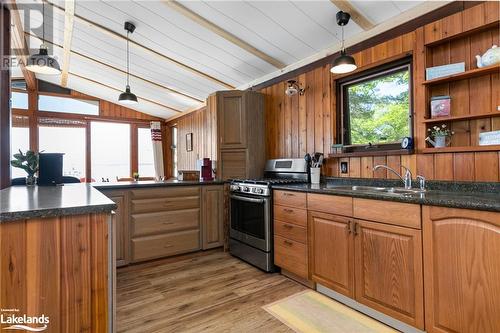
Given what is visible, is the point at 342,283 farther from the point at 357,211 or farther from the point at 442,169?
the point at 442,169

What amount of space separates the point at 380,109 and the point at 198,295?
243cm

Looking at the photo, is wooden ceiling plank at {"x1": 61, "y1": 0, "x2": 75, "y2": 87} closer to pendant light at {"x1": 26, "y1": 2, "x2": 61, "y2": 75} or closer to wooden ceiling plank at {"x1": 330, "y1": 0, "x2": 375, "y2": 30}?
pendant light at {"x1": 26, "y1": 2, "x2": 61, "y2": 75}

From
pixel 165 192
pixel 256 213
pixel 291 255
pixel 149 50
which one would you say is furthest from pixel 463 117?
pixel 149 50

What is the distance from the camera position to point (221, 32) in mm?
3014

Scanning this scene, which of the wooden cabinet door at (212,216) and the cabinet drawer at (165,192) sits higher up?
the cabinet drawer at (165,192)

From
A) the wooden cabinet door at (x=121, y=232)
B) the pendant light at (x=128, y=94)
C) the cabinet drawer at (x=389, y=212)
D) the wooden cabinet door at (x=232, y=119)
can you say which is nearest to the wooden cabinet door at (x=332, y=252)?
the cabinet drawer at (x=389, y=212)

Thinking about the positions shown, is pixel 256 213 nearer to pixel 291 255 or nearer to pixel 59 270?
pixel 291 255

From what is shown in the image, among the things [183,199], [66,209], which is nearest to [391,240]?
[66,209]

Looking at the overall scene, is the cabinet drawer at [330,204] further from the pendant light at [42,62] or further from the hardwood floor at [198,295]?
the pendant light at [42,62]

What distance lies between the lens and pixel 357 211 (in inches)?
77.0

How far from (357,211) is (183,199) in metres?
2.04

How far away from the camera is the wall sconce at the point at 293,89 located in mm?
3277

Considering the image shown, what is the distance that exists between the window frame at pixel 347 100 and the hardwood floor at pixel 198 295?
151 centimetres

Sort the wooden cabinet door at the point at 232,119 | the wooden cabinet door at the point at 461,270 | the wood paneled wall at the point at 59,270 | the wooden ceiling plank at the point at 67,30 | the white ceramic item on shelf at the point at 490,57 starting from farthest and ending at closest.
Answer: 1. the wooden cabinet door at the point at 232,119
2. the wooden ceiling plank at the point at 67,30
3. the white ceramic item on shelf at the point at 490,57
4. the wooden cabinet door at the point at 461,270
5. the wood paneled wall at the point at 59,270
